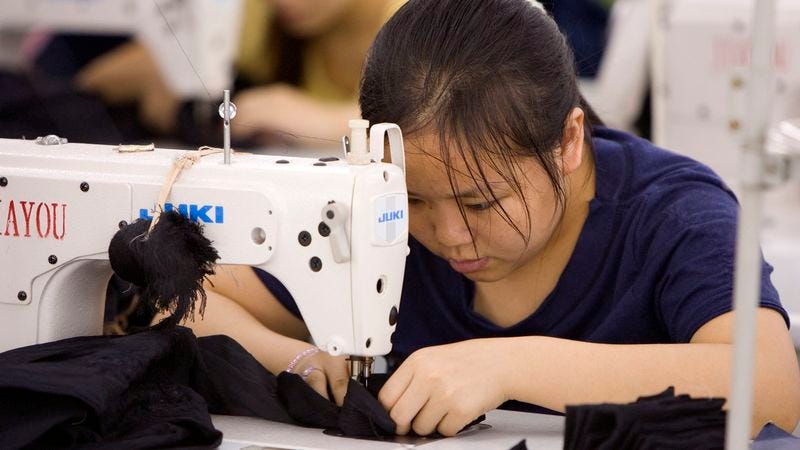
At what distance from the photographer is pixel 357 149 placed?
1.34 m

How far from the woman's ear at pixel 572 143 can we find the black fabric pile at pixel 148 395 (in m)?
0.39

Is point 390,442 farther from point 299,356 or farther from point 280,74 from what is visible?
point 280,74

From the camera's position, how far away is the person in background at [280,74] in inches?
141

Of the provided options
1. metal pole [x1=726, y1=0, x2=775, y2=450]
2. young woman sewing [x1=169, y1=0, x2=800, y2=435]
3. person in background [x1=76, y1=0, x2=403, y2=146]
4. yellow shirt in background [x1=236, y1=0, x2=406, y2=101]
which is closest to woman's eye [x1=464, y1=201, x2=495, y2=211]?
young woman sewing [x1=169, y1=0, x2=800, y2=435]

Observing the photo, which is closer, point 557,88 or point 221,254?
point 221,254

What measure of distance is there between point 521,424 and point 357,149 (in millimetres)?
373

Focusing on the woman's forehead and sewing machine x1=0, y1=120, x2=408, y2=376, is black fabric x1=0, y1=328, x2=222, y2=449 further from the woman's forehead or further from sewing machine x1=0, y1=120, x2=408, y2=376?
the woman's forehead

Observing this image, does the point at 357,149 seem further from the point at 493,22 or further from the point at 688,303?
the point at 688,303

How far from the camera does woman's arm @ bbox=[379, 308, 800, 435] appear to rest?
4.38 feet

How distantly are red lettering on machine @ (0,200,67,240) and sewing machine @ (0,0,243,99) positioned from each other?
177cm

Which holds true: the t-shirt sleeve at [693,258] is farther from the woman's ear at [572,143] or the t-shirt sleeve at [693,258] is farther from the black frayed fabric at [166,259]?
the black frayed fabric at [166,259]

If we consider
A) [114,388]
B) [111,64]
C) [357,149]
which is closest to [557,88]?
[357,149]

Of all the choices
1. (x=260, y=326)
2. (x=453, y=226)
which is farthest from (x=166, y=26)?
(x=453, y=226)

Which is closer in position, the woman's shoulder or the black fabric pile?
the black fabric pile
